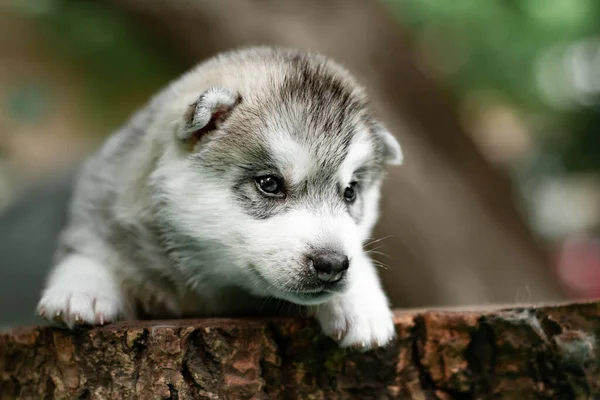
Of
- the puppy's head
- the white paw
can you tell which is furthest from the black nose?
the white paw

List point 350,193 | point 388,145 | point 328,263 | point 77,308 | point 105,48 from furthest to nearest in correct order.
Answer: point 105,48 < point 388,145 < point 350,193 < point 77,308 < point 328,263

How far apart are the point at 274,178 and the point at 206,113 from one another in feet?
1.03

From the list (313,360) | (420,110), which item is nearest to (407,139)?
(420,110)

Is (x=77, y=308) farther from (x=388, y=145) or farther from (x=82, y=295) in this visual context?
(x=388, y=145)

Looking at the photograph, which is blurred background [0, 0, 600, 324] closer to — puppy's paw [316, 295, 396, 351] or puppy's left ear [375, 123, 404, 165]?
puppy's left ear [375, 123, 404, 165]

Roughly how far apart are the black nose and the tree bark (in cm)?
27

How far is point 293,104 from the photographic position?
2291 mm

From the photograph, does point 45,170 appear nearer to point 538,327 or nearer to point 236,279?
point 236,279

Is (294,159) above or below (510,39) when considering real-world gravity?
above

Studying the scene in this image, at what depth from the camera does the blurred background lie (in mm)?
5516

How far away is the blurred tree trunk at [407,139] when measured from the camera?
217 inches

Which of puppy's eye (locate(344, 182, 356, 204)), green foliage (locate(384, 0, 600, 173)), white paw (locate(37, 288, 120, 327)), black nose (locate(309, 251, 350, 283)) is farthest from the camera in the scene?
green foliage (locate(384, 0, 600, 173))

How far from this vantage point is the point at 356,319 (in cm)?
222

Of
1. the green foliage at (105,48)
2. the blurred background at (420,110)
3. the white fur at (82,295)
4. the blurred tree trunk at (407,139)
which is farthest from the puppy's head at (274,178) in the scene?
the green foliage at (105,48)
